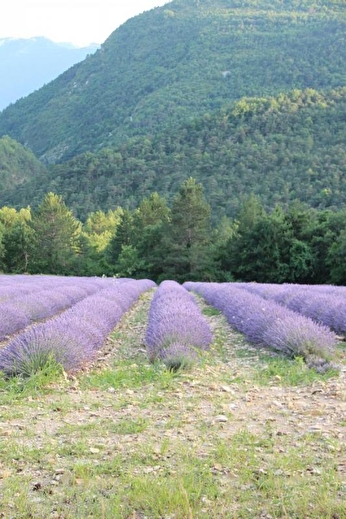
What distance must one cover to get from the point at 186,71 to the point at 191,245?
12693cm

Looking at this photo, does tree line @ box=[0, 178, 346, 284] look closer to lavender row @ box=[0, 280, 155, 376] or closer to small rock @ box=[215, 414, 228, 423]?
lavender row @ box=[0, 280, 155, 376]

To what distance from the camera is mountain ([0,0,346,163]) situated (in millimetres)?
124250

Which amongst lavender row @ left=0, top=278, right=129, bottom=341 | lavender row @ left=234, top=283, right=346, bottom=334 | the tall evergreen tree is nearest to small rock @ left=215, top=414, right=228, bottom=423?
lavender row @ left=234, top=283, right=346, bottom=334

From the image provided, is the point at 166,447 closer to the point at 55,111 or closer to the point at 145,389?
the point at 145,389

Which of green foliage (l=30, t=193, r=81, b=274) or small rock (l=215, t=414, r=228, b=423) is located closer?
small rock (l=215, t=414, r=228, b=423)

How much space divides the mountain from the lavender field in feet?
328

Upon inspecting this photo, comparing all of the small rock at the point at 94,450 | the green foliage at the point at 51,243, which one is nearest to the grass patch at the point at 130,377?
the small rock at the point at 94,450

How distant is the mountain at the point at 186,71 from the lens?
4892 inches

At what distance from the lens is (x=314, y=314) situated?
25.6 feet

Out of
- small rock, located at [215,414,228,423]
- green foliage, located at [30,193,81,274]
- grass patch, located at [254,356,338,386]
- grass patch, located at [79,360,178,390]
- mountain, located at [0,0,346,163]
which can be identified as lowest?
green foliage, located at [30,193,81,274]

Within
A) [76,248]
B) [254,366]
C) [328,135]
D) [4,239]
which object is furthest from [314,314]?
[328,135]

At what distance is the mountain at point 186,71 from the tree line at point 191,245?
6033 centimetres

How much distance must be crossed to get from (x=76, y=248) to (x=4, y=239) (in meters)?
8.84

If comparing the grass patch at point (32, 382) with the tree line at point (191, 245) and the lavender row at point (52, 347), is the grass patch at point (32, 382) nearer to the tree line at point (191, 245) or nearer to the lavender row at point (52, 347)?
the lavender row at point (52, 347)
